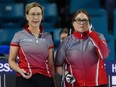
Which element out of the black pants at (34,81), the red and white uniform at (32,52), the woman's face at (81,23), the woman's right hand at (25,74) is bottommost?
the black pants at (34,81)

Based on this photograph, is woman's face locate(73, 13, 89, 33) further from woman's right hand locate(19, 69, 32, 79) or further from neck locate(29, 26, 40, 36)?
woman's right hand locate(19, 69, 32, 79)

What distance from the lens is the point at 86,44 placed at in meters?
3.39

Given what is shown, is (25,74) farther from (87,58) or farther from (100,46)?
(100,46)

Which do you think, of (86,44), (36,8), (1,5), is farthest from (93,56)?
(1,5)

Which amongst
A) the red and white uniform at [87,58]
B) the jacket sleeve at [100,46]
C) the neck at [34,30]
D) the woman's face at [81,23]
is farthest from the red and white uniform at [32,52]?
the jacket sleeve at [100,46]

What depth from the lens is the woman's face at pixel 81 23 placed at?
336 centimetres

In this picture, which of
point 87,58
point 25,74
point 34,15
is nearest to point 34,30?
point 34,15

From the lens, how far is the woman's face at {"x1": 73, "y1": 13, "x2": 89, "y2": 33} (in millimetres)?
3358

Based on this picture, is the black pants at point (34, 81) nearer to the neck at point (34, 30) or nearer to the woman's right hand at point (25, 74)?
the woman's right hand at point (25, 74)

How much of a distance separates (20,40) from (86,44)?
55 centimetres

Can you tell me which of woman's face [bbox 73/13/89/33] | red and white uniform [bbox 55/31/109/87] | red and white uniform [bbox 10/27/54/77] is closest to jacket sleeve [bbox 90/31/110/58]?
red and white uniform [bbox 55/31/109/87]

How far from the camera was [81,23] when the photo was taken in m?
3.36

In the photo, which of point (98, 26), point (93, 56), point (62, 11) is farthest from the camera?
point (62, 11)

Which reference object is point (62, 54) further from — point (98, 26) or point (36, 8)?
point (98, 26)
